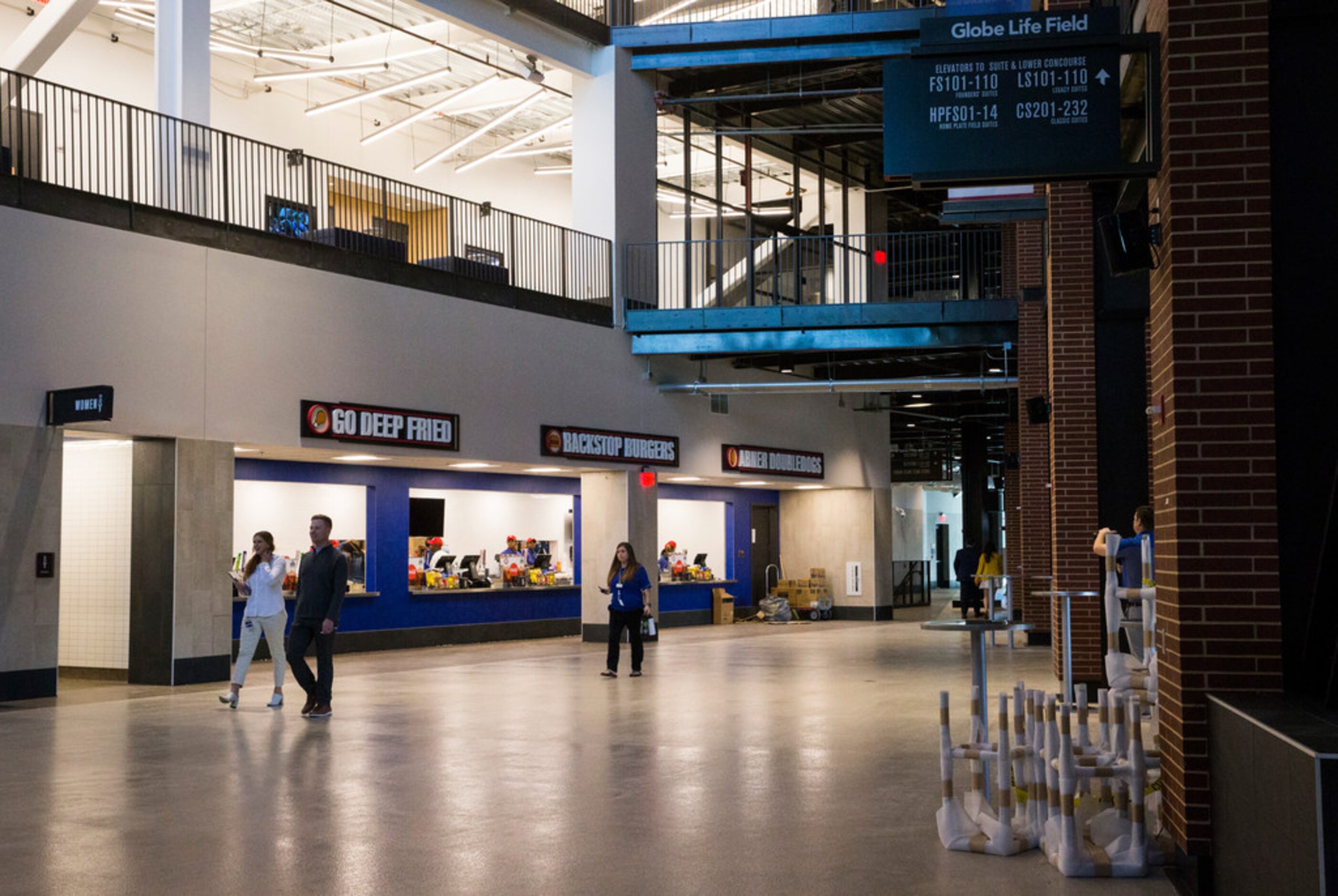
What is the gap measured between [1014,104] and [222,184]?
13106 mm

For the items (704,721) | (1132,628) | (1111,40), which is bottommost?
(704,721)

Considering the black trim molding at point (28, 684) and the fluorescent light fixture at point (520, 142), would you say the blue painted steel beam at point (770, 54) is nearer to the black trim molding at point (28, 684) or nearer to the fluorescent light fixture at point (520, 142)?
the fluorescent light fixture at point (520, 142)

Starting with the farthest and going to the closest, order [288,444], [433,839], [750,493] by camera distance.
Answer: [750,493] → [288,444] → [433,839]

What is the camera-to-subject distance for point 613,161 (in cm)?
2405

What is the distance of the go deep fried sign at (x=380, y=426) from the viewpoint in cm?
1816

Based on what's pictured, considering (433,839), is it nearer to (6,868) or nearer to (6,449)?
(6,868)

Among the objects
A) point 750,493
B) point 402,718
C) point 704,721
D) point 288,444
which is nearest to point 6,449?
point 288,444

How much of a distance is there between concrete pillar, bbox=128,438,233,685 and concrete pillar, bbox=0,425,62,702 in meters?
1.41

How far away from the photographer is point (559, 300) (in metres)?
22.7

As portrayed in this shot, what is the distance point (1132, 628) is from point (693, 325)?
1449 cm

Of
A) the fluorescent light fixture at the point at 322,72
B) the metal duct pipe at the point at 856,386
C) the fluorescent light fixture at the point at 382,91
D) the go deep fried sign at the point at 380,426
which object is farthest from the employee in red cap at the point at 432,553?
the fluorescent light fixture at the point at 322,72

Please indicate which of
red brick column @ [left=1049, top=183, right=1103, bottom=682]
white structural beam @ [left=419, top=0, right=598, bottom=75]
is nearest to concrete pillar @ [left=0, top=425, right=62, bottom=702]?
white structural beam @ [left=419, top=0, right=598, bottom=75]

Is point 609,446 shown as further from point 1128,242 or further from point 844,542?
point 1128,242

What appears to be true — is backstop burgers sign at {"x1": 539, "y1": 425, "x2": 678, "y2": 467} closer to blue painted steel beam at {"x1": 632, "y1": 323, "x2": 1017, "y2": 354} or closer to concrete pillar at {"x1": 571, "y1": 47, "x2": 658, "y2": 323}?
blue painted steel beam at {"x1": 632, "y1": 323, "x2": 1017, "y2": 354}
